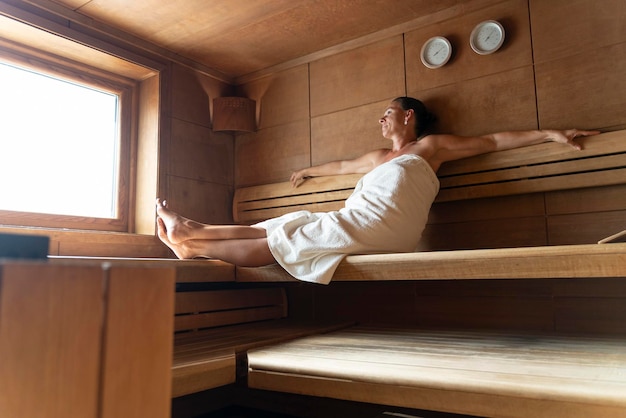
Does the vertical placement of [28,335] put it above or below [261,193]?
below

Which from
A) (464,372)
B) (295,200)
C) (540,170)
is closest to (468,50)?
(540,170)

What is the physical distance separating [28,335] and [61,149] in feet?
8.25

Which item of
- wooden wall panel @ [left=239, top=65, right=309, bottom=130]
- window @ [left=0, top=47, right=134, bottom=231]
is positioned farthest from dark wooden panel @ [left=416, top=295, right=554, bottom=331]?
window @ [left=0, top=47, right=134, bottom=231]

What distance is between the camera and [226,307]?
240 centimetres

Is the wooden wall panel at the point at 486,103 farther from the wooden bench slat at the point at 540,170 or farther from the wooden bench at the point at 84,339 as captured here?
the wooden bench at the point at 84,339

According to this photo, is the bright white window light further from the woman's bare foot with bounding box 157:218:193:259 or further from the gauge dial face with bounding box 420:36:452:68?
the gauge dial face with bounding box 420:36:452:68

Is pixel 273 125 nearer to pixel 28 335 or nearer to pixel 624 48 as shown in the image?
pixel 624 48

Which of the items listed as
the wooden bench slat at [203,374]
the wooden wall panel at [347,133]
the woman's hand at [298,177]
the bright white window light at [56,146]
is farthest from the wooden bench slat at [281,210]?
the wooden bench slat at [203,374]

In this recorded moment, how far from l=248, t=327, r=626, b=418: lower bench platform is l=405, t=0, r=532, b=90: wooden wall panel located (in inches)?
53.3

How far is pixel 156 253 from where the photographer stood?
9.63 ft

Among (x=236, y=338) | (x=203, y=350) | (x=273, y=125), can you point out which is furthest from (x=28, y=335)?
(x=273, y=125)

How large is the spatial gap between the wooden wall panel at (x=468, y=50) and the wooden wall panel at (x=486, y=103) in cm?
4

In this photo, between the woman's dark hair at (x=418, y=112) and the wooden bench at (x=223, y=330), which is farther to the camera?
the woman's dark hair at (x=418, y=112)

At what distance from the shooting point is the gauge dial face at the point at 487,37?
2.51 metres
